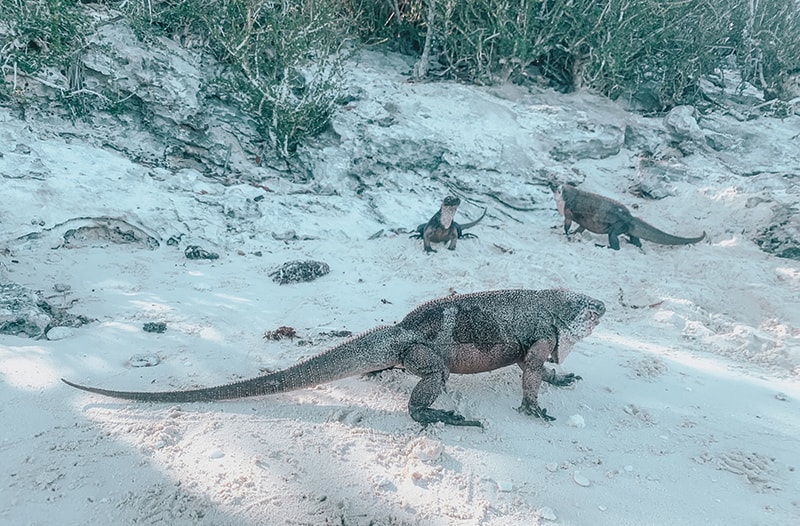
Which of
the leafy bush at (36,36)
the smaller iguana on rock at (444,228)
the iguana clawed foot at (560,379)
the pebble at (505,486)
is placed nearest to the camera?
the pebble at (505,486)

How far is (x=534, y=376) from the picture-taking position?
3096 mm

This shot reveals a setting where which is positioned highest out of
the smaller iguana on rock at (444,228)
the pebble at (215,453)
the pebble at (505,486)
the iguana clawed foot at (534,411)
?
the pebble at (505,486)

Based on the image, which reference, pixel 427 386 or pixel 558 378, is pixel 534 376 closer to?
pixel 558 378

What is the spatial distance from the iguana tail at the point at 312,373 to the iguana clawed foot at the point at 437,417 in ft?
1.16

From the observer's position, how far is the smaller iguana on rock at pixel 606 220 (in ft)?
22.8

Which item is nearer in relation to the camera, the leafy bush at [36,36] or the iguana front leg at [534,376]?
the iguana front leg at [534,376]

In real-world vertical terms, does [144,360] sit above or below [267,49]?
below

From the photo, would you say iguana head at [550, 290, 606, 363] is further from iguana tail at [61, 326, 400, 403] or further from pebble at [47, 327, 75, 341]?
pebble at [47, 327, 75, 341]

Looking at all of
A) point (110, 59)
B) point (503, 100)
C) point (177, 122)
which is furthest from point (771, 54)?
point (110, 59)

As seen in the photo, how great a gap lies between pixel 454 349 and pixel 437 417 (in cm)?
45

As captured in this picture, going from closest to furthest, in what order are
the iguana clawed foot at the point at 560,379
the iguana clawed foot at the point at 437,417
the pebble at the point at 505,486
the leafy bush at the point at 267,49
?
1. the pebble at the point at 505,486
2. the iguana clawed foot at the point at 437,417
3. the iguana clawed foot at the point at 560,379
4. the leafy bush at the point at 267,49

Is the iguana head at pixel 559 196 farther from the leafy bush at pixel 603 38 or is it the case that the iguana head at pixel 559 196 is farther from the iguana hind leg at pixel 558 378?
the iguana hind leg at pixel 558 378

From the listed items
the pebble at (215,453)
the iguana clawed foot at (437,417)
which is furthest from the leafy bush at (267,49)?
the pebble at (215,453)

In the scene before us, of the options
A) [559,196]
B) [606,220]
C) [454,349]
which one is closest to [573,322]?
[454,349]
